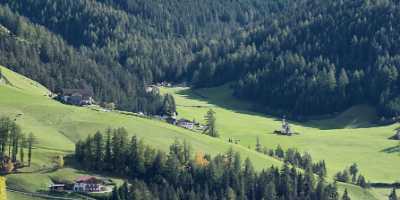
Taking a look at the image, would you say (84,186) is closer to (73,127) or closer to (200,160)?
(200,160)

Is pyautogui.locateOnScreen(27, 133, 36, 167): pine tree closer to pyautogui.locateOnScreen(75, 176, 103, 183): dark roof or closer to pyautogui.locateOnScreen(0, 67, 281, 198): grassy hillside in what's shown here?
pyautogui.locateOnScreen(0, 67, 281, 198): grassy hillside

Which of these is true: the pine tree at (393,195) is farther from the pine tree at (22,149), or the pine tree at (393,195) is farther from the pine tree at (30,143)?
the pine tree at (22,149)

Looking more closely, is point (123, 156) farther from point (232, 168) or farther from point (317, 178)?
point (317, 178)

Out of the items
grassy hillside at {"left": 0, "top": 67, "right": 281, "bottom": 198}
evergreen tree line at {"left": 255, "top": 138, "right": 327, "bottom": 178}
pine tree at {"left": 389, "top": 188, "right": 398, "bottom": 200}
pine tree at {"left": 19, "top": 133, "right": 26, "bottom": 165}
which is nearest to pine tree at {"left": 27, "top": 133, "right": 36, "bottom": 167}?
pine tree at {"left": 19, "top": 133, "right": 26, "bottom": 165}

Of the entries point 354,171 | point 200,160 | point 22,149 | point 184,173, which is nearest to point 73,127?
point 22,149

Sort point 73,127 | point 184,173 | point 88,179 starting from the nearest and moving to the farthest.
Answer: point 88,179 → point 184,173 → point 73,127

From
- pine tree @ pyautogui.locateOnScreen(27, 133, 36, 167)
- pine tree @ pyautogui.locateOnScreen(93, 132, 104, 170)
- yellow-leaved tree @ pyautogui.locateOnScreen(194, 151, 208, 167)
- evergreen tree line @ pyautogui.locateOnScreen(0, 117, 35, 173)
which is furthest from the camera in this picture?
yellow-leaved tree @ pyautogui.locateOnScreen(194, 151, 208, 167)

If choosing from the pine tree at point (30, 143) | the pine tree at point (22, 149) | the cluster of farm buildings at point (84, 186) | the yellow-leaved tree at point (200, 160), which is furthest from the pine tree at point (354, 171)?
the pine tree at point (22, 149)

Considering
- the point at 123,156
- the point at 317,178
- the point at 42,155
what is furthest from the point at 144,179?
the point at 317,178
